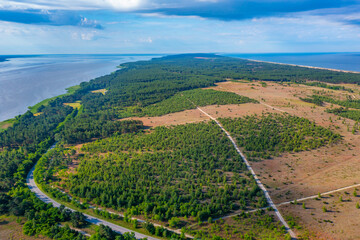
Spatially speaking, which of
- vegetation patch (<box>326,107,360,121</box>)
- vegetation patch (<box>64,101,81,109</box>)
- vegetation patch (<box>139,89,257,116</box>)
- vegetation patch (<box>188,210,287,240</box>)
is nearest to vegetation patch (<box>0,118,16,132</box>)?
vegetation patch (<box>64,101,81,109</box>)

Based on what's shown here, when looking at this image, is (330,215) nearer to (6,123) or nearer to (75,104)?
(6,123)

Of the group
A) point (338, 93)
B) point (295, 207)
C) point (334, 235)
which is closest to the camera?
point (334, 235)

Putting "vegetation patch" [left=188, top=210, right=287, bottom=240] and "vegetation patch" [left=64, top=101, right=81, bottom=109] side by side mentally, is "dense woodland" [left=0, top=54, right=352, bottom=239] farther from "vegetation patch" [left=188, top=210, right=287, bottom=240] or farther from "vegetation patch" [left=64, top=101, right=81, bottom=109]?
"vegetation patch" [left=64, top=101, right=81, bottom=109]

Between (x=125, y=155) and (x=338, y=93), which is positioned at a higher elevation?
(x=338, y=93)

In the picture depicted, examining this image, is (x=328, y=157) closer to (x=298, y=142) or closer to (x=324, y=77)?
(x=298, y=142)

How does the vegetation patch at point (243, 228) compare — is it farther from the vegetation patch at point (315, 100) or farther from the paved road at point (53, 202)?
the vegetation patch at point (315, 100)

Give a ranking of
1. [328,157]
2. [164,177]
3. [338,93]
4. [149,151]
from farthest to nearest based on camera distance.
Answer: [338,93], [149,151], [328,157], [164,177]

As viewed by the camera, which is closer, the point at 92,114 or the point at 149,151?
the point at 149,151

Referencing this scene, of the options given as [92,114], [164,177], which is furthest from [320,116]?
[92,114]
